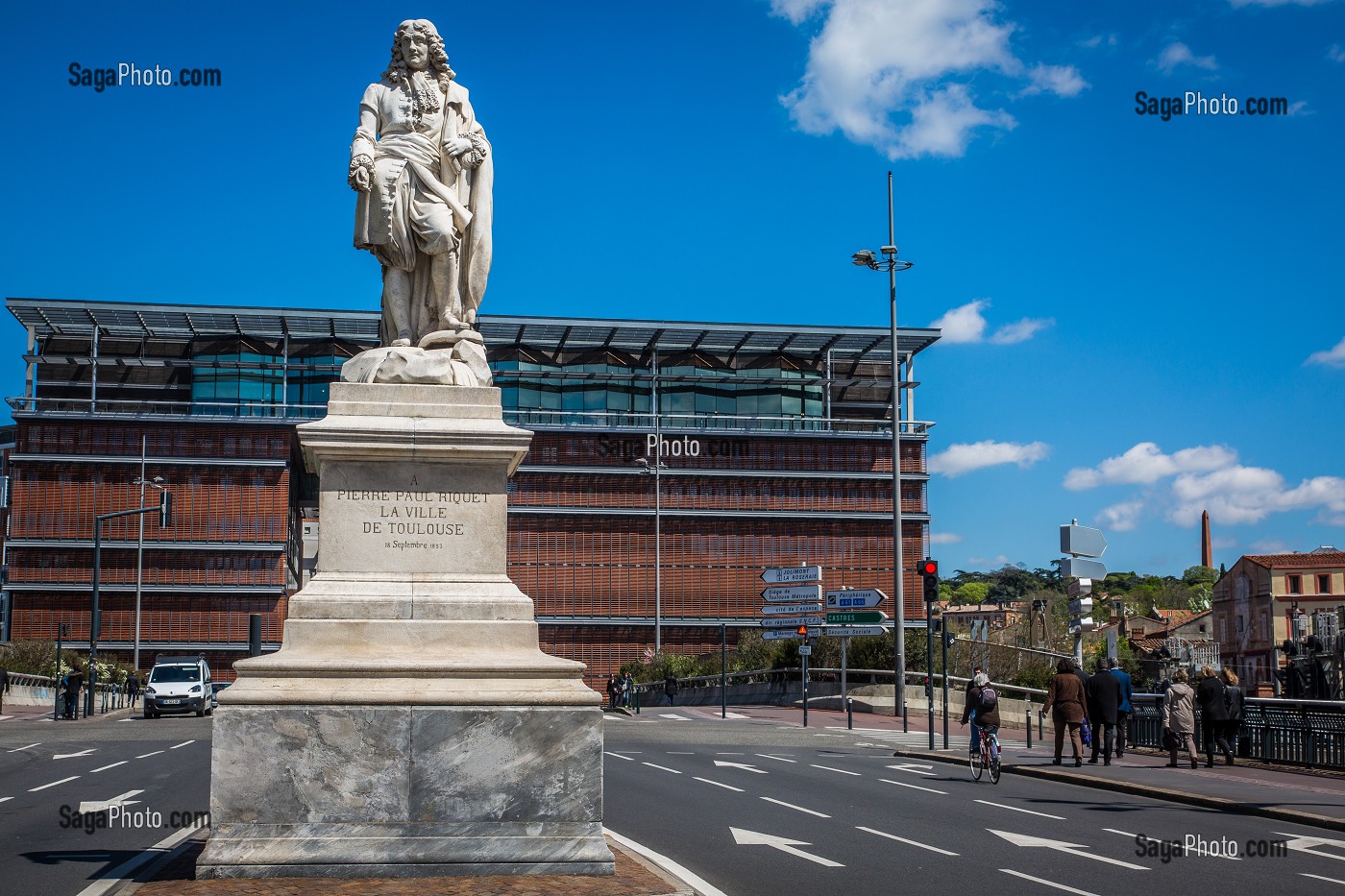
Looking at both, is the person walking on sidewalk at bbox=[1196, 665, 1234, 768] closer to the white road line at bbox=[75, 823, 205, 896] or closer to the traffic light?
the traffic light

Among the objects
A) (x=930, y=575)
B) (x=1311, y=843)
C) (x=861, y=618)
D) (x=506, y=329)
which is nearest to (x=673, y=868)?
(x=1311, y=843)

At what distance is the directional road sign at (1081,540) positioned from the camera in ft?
79.8

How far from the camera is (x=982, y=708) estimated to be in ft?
66.1

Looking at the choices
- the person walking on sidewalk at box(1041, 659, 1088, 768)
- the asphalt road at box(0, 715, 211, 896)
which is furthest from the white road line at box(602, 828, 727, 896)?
the person walking on sidewalk at box(1041, 659, 1088, 768)

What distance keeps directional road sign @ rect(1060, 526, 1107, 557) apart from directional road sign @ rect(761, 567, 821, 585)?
13.1 meters

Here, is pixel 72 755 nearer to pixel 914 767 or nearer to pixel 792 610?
pixel 914 767

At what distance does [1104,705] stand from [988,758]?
3.67m

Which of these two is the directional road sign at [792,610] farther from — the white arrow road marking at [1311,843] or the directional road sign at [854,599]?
the white arrow road marking at [1311,843]

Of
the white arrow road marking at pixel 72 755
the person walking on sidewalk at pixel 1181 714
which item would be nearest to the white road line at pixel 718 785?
the person walking on sidewalk at pixel 1181 714

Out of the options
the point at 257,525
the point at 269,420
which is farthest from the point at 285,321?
the point at 257,525

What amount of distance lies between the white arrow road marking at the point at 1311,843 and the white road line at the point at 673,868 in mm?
6198

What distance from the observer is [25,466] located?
80.3 metres

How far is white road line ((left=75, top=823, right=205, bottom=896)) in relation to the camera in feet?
29.0

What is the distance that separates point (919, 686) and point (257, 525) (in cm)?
4926
